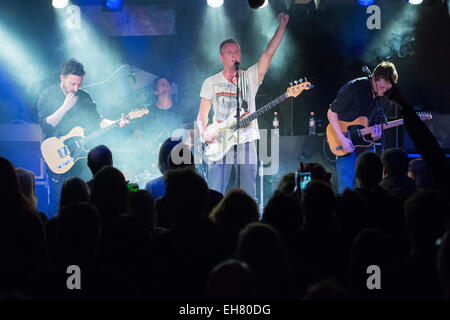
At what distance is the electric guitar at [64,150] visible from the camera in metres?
6.62

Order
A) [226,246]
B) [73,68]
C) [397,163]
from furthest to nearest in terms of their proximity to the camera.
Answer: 1. [73,68]
2. [397,163]
3. [226,246]

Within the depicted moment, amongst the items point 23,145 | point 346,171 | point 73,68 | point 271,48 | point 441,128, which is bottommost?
point 346,171

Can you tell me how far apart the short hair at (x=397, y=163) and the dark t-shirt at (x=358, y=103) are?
2898 mm

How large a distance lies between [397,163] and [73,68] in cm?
573

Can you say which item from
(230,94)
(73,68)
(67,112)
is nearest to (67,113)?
(67,112)

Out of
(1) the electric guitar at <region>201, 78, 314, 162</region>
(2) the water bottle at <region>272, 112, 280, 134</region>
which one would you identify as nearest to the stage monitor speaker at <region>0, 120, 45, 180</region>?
(1) the electric guitar at <region>201, 78, 314, 162</region>

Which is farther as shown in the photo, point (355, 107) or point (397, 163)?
point (355, 107)

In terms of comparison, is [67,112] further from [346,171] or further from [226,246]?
[226,246]

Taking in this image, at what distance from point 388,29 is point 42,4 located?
618 cm

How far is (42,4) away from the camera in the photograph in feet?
23.3

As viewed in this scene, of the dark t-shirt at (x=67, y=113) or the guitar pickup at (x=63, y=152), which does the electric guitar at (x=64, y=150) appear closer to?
the guitar pickup at (x=63, y=152)

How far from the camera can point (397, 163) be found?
333cm
